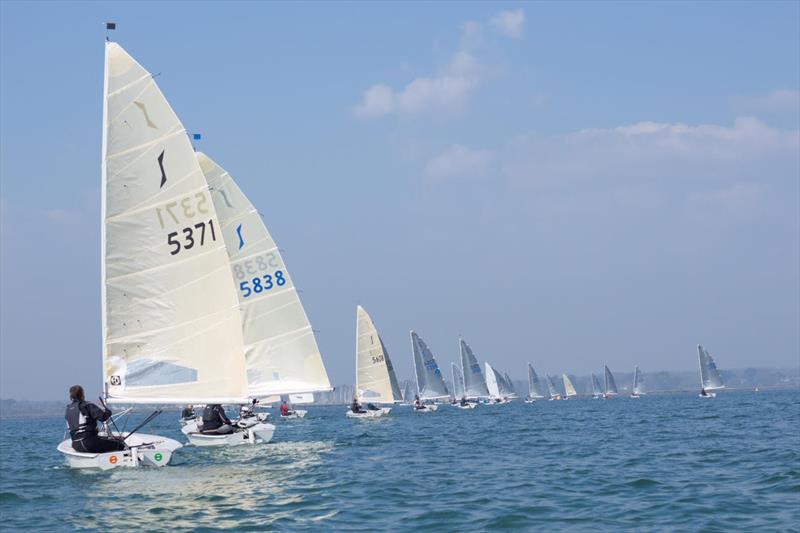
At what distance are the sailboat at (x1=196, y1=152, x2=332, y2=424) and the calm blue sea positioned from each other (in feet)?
40.5

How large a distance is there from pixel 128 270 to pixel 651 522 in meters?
13.6

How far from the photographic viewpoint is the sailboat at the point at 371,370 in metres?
61.1

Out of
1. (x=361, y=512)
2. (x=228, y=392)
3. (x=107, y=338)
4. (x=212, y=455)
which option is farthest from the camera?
(x=212, y=455)

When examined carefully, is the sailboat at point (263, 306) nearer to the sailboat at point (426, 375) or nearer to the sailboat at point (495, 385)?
the sailboat at point (426, 375)

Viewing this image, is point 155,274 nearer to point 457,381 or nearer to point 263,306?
point 263,306

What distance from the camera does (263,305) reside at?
4106 cm

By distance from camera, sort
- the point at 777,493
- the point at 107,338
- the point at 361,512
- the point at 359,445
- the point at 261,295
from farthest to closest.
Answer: the point at 261,295, the point at 359,445, the point at 107,338, the point at 777,493, the point at 361,512

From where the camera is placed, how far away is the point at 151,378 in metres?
22.9

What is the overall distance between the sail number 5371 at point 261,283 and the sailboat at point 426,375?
37444mm

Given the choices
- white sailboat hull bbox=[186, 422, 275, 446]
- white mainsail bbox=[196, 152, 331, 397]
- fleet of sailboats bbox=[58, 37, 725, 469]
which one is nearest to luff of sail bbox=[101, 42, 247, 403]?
fleet of sailboats bbox=[58, 37, 725, 469]

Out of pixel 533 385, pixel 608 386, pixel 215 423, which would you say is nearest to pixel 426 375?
pixel 215 423

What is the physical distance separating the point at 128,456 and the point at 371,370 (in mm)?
41535

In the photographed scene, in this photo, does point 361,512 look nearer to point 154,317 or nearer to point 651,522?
point 651,522

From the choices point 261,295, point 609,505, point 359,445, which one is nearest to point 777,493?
point 609,505
